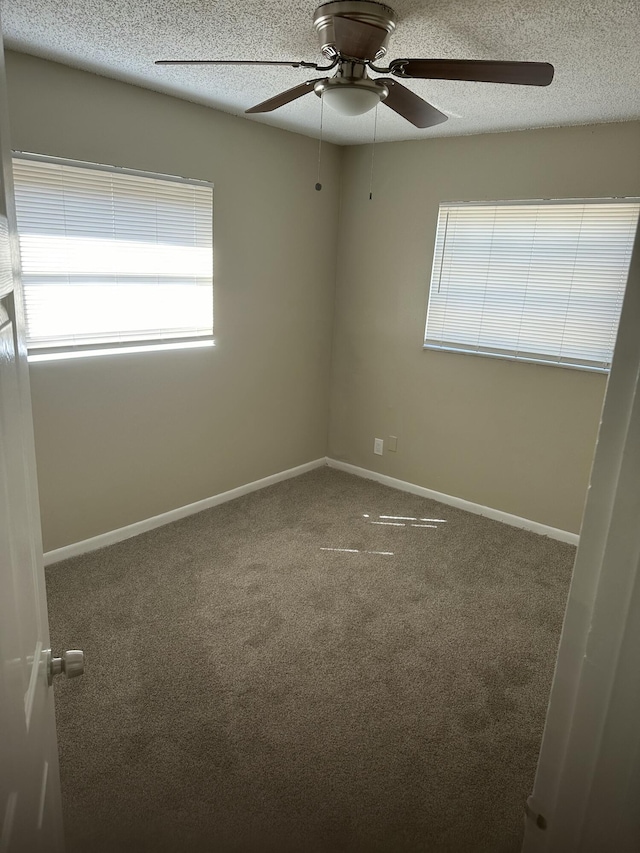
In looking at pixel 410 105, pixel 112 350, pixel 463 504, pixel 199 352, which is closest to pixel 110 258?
pixel 112 350

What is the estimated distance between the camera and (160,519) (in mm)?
3537

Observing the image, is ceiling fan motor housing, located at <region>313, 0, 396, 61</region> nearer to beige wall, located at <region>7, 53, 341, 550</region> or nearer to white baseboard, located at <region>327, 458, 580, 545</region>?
beige wall, located at <region>7, 53, 341, 550</region>

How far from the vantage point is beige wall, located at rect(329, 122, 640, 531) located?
3.27 metres

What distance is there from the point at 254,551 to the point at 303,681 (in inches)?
43.6

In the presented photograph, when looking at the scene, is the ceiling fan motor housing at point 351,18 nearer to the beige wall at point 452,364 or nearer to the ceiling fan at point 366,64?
the ceiling fan at point 366,64

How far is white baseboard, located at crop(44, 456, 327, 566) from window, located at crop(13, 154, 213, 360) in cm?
107

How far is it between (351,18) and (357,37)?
65 mm

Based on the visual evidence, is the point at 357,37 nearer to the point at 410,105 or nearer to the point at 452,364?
the point at 410,105

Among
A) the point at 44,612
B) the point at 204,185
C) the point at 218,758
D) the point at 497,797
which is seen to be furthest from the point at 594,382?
the point at 44,612

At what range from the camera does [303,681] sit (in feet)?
7.44

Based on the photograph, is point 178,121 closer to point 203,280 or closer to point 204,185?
point 204,185

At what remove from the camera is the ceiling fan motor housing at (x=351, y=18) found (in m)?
1.78

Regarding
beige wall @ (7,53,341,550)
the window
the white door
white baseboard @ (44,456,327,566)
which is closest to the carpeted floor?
white baseboard @ (44,456,327,566)

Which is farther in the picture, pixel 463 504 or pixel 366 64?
pixel 463 504
